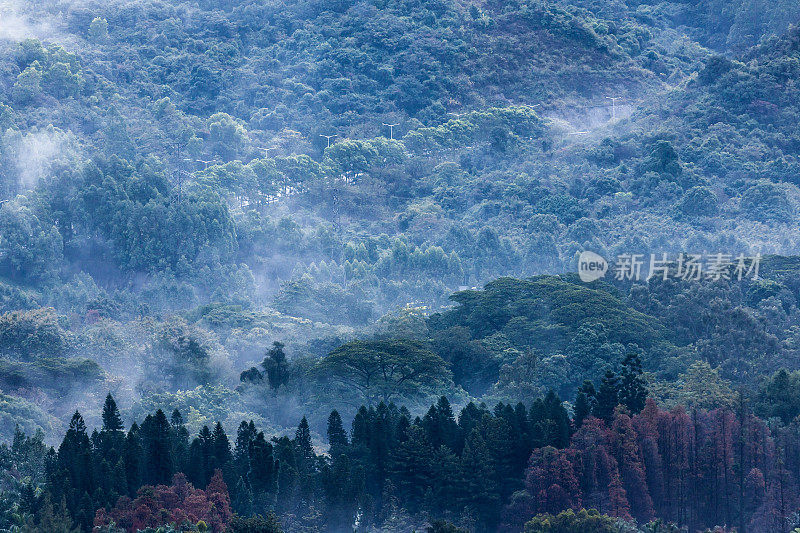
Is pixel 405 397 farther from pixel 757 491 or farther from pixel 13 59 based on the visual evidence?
pixel 13 59

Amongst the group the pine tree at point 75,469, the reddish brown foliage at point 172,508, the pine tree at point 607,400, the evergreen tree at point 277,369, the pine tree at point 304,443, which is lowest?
the reddish brown foliage at point 172,508

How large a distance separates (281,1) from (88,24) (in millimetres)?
14287

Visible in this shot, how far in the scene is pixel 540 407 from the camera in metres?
44.6

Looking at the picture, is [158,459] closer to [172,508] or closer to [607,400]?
[172,508]

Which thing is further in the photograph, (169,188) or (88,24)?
(88,24)

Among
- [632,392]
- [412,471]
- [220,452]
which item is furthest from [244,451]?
[632,392]

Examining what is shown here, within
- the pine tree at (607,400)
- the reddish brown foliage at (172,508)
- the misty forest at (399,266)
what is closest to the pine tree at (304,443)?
the misty forest at (399,266)

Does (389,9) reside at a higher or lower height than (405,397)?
higher

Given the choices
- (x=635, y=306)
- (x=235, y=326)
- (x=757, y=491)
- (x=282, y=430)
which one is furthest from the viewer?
(x=235, y=326)

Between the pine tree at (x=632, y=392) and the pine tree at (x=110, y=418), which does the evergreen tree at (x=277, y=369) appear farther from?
the pine tree at (x=632, y=392)

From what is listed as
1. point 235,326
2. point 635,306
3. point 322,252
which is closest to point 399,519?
point 635,306

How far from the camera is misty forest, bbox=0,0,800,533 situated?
4222 cm

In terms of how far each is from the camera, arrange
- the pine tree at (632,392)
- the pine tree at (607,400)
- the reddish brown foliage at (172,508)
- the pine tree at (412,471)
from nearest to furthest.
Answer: the reddish brown foliage at (172,508) → the pine tree at (412,471) → the pine tree at (607,400) → the pine tree at (632,392)

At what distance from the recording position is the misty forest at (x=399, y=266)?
42.2m
